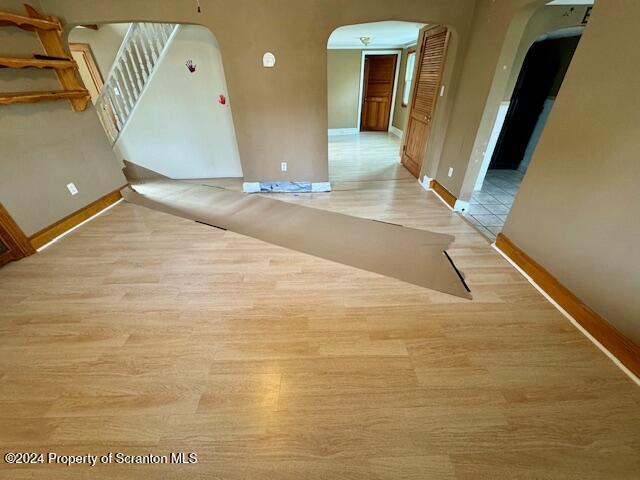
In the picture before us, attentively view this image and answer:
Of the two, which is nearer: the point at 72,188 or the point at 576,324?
the point at 576,324

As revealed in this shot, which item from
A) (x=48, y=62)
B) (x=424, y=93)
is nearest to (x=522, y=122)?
(x=424, y=93)

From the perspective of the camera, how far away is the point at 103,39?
4086mm

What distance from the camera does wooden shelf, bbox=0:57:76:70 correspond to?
6.80 ft

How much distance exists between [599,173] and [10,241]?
4504 millimetres

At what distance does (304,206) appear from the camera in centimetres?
323

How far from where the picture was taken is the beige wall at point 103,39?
396 cm

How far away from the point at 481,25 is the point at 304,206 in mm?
2648

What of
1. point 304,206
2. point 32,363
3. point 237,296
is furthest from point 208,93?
point 32,363

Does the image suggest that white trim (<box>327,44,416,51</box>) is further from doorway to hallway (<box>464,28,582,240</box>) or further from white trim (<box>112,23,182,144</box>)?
white trim (<box>112,23,182,144</box>)

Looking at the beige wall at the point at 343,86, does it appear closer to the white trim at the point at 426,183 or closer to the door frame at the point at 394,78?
the door frame at the point at 394,78

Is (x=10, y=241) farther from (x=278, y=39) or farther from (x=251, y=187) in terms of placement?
(x=278, y=39)

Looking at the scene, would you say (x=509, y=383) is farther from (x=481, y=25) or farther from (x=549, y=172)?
(x=481, y=25)

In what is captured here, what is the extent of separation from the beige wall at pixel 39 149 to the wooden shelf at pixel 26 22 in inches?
2.5

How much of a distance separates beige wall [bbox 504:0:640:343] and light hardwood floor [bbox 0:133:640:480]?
30 cm
